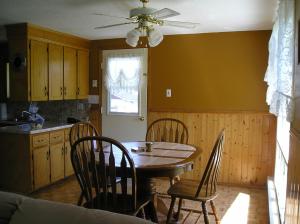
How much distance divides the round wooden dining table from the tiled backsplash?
6.73 feet

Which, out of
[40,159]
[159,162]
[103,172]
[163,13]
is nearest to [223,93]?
[163,13]

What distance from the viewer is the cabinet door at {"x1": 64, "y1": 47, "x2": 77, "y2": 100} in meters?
4.48

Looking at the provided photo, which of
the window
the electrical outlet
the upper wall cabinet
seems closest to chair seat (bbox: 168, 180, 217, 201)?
the electrical outlet

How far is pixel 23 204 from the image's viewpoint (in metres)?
1.45

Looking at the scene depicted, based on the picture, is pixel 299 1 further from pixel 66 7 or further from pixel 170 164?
pixel 66 7

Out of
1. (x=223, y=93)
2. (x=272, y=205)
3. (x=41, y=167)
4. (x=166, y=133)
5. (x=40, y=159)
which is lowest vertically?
(x=272, y=205)

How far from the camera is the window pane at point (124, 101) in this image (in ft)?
15.4

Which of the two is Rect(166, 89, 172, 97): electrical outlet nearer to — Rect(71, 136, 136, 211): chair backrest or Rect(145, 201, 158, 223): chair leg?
Rect(145, 201, 158, 223): chair leg

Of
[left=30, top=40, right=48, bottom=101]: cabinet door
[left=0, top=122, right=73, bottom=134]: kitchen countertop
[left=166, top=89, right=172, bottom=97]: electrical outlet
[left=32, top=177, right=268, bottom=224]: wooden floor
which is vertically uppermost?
[left=30, top=40, right=48, bottom=101]: cabinet door

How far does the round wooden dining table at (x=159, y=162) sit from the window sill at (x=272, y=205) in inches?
33.1

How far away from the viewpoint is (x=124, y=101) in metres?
4.77

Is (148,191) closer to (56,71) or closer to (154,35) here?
(154,35)

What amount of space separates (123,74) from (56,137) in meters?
1.45

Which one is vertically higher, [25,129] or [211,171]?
[25,129]
